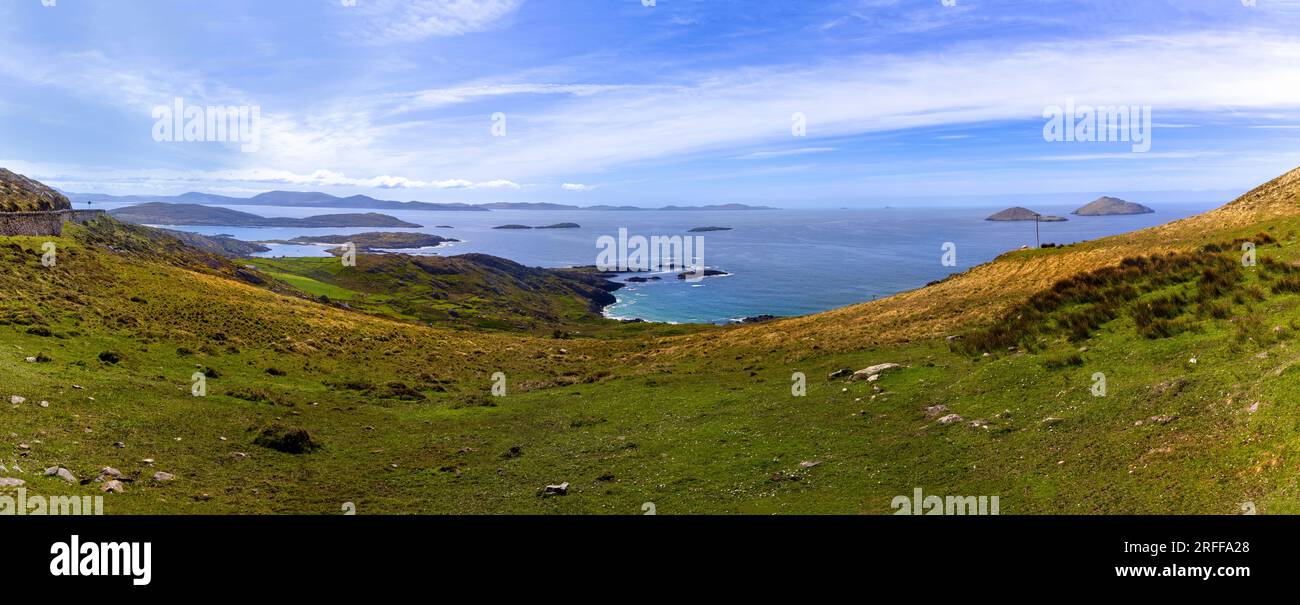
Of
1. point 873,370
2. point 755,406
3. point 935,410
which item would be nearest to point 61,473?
point 755,406

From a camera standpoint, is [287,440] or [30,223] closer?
[287,440]

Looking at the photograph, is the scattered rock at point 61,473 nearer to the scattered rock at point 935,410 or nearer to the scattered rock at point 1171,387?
the scattered rock at point 935,410

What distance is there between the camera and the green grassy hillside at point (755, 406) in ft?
52.2

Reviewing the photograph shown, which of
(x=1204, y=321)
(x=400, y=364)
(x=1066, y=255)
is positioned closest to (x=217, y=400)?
(x=400, y=364)

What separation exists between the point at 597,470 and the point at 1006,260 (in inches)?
1750

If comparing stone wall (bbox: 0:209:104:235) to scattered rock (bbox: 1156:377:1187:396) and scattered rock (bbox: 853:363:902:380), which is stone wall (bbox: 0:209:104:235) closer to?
scattered rock (bbox: 853:363:902:380)

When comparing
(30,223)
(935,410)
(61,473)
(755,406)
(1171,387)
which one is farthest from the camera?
(30,223)

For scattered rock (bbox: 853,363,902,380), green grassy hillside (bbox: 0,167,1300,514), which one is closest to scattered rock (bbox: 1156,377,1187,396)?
green grassy hillside (bbox: 0,167,1300,514)

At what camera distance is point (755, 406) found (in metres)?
27.6

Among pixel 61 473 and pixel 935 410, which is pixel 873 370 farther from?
pixel 61 473

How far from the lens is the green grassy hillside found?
15.9m

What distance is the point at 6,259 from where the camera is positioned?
4216cm

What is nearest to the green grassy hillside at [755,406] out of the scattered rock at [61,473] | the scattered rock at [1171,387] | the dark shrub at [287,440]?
the scattered rock at [1171,387]

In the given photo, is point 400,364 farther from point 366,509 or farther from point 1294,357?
point 1294,357
